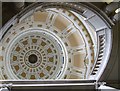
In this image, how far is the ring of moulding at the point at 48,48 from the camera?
1541 cm

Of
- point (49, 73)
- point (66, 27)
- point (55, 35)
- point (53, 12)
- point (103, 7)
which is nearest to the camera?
point (103, 7)

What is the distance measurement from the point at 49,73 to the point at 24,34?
3.63 metres

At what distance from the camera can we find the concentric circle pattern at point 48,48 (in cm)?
1511

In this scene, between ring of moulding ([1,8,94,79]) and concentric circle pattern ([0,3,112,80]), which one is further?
ring of moulding ([1,8,94,79])

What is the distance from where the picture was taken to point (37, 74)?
1977 cm

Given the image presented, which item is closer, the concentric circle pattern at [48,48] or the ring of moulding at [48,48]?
the concentric circle pattern at [48,48]

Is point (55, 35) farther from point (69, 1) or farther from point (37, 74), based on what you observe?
point (69, 1)

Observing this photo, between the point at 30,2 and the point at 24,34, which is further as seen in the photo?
the point at 24,34

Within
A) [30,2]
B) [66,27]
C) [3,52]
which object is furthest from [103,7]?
[3,52]

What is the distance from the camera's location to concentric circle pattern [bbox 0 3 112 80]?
49.6 ft

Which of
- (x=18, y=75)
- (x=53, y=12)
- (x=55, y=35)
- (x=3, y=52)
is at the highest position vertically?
(x=53, y=12)

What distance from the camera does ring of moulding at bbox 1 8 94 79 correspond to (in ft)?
50.6

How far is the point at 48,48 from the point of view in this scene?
64.2 feet

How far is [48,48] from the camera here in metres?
19.6
